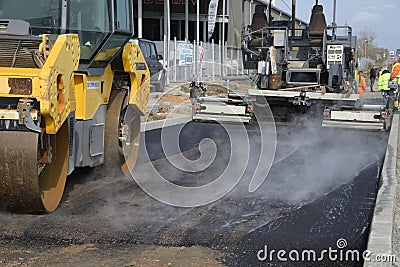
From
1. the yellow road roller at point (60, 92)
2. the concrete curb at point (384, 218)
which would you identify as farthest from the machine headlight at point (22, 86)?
the concrete curb at point (384, 218)

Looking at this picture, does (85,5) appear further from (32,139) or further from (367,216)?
(367,216)

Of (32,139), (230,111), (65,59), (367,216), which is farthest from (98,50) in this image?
(230,111)

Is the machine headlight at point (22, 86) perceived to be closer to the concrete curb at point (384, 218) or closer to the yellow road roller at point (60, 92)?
the yellow road roller at point (60, 92)

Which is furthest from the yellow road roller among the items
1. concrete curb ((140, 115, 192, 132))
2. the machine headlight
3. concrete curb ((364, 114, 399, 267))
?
concrete curb ((140, 115, 192, 132))

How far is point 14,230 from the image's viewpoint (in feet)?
16.9

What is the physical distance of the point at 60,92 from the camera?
4875 millimetres

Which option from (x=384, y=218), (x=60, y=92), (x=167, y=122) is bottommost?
(x=384, y=218)

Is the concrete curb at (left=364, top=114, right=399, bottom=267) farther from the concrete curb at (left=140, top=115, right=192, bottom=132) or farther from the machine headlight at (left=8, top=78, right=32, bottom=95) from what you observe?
the concrete curb at (left=140, top=115, right=192, bottom=132)

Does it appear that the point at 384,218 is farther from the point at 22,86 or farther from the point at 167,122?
the point at 167,122

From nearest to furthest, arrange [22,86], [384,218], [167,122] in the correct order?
[22,86]
[384,218]
[167,122]

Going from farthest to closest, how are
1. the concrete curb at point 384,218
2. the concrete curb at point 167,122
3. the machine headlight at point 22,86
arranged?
the concrete curb at point 167,122 < the machine headlight at point 22,86 < the concrete curb at point 384,218

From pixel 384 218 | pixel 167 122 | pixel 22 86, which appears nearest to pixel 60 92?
pixel 22 86

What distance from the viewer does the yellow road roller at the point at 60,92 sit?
4613mm

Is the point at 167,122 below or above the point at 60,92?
below
